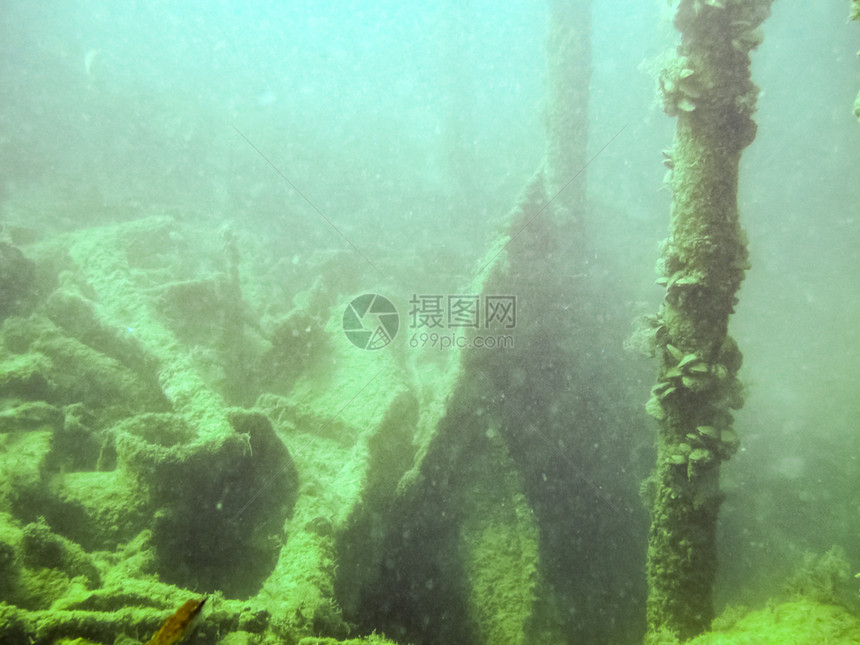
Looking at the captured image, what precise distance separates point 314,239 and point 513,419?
10.2 metres

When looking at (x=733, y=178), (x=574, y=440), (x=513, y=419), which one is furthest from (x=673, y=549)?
(x=733, y=178)

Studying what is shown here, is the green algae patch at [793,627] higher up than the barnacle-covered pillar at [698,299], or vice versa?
the barnacle-covered pillar at [698,299]

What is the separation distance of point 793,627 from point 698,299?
2493mm

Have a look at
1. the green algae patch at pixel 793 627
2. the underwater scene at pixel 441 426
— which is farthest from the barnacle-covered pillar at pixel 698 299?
the green algae patch at pixel 793 627

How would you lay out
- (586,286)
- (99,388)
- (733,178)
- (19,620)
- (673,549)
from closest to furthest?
(19,620) < (733,178) < (673,549) < (99,388) < (586,286)

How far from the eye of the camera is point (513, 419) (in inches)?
199

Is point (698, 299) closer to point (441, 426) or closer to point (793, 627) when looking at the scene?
point (793, 627)

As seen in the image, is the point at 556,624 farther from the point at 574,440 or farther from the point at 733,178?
the point at 733,178

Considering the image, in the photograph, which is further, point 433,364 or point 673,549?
point 433,364

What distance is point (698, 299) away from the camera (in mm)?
3312

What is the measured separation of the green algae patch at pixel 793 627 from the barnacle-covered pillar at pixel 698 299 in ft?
1.54

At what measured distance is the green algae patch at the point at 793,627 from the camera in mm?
2643

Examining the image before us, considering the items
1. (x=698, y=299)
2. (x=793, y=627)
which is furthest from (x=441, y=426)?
(x=793, y=627)

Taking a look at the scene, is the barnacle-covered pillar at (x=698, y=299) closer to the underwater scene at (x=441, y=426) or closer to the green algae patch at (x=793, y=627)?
the underwater scene at (x=441, y=426)
